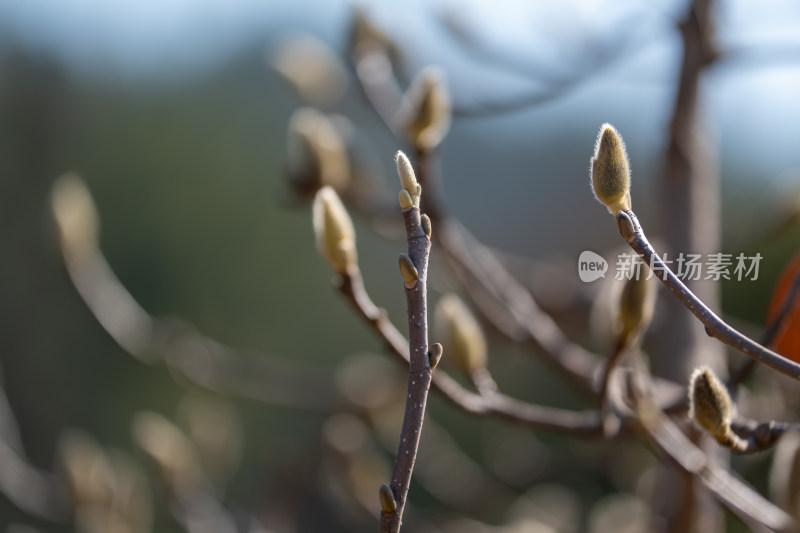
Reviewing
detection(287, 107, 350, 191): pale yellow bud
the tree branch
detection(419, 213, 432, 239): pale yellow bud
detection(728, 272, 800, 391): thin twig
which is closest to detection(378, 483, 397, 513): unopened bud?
the tree branch

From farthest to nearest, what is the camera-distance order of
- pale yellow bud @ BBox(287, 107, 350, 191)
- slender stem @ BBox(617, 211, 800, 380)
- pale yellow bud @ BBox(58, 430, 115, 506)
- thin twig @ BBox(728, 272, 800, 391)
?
pale yellow bud @ BBox(58, 430, 115, 506), pale yellow bud @ BBox(287, 107, 350, 191), thin twig @ BBox(728, 272, 800, 391), slender stem @ BBox(617, 211, 800, 380)

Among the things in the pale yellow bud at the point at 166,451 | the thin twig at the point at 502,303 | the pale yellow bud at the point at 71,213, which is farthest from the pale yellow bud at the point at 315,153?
the pale yellow bud at the point at 166,451

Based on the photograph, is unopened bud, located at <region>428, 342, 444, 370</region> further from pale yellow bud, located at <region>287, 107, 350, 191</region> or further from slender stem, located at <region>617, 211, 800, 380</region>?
pale yellow bud, located at <region>287, 107, 350, 191</region>

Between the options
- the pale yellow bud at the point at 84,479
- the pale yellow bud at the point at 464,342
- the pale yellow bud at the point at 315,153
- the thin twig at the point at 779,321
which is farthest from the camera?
the pale yellow bud at the point at 84,479

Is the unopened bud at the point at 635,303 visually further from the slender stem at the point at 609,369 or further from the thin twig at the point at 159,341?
the thin twig at the point at 159,341

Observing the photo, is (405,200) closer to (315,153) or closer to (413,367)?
(413,367)

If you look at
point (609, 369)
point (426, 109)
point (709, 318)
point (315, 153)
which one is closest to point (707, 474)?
point (609, 369)
